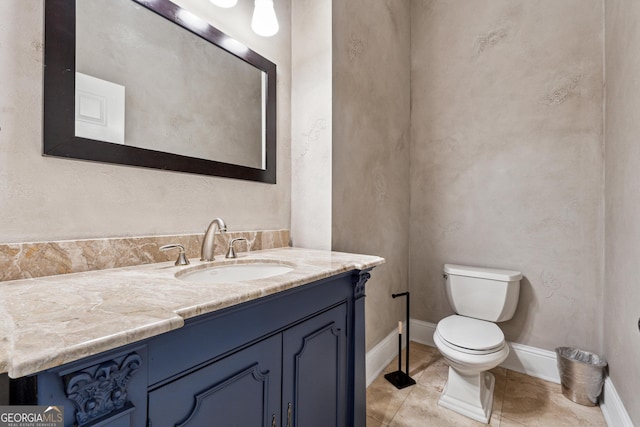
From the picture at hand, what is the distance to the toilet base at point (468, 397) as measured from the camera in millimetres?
1538

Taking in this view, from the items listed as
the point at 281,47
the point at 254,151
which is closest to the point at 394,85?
the point at 281,47

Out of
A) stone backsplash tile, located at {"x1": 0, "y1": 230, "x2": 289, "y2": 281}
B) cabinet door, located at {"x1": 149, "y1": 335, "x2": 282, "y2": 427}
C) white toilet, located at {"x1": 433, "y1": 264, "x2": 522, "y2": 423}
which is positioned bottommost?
white toilet, located at {"x1": 433, "y1": 264, "x2": 522, "y2": 423}

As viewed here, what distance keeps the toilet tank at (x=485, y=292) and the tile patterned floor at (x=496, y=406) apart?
42cm

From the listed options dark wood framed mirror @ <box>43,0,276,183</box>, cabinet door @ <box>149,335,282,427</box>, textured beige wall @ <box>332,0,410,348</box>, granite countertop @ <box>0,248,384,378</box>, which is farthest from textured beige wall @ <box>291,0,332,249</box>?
cabinet door @ <box>149,335,282,427</box>

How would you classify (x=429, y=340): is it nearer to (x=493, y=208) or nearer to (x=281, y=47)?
(x=493, y=208)

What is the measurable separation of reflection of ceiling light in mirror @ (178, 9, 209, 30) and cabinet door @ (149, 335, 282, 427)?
1.31 meters

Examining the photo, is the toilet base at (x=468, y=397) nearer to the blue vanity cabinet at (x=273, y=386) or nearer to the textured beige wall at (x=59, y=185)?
the blue vanity cabinet at (x=273, y=386)

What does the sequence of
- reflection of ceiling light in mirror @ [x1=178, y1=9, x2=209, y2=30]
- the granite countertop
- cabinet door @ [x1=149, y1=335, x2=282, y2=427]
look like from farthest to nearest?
1. reflection of ceiling light in mirror @ [x1=178, y1=9, x2=209, y2=30]
2. cabinet door @ [x1=149, y1=335, x2=282, y2=427]
3. the granite countertop

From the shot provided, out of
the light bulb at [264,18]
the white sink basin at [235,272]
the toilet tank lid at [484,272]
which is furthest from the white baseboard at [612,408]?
the light bulb at [264,18]

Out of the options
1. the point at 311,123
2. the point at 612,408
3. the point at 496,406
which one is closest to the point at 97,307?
the point at 311,123

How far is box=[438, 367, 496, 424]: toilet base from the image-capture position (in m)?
1.54

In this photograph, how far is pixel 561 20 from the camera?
189 centimetres

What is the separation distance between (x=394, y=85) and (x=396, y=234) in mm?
1125

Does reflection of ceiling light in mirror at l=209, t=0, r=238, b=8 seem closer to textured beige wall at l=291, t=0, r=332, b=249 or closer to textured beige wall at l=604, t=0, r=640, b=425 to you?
textured beige wall at l=291, t=0, r=332, b=249
